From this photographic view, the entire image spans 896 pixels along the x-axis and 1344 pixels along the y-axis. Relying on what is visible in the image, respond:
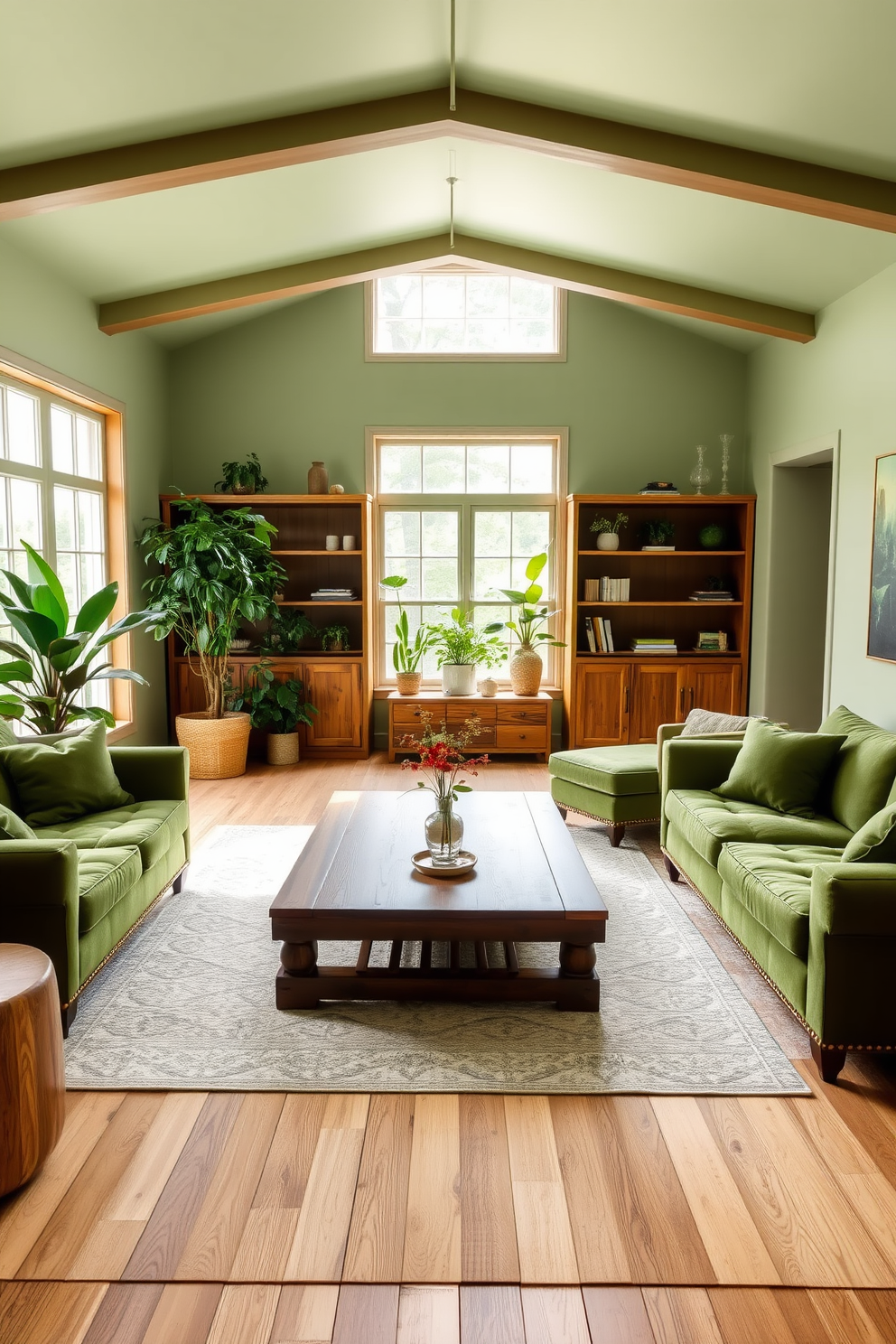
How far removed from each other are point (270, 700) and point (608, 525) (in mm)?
2861

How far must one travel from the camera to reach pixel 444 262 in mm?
6539

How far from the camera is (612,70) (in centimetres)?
373

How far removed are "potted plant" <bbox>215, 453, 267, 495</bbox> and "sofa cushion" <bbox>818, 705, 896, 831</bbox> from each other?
183 inches

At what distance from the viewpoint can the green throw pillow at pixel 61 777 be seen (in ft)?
12.0

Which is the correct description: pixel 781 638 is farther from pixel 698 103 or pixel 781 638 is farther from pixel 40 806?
pixel 40 806

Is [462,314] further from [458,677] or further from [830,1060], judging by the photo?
[830,1060]

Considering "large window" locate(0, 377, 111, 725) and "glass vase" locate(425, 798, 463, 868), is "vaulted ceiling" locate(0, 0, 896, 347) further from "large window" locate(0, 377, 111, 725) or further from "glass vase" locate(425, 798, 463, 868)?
"glass vase" locate(425, 798, 463, 868)

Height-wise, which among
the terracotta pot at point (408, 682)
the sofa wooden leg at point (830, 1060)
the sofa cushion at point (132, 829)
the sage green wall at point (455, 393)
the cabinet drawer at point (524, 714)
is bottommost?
the sofa wooden leg at point (830, 1060)

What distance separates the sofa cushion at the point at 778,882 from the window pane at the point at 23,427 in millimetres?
4033

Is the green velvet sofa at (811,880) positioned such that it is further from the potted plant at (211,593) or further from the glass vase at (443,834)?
the potted plant at (211,593)

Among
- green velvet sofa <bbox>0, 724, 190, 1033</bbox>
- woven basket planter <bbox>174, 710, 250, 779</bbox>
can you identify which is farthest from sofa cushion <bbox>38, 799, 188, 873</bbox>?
woven basket planter <bbox>174, 710, 250, 779</bbox>

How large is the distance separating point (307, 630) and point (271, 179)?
10.3 ft

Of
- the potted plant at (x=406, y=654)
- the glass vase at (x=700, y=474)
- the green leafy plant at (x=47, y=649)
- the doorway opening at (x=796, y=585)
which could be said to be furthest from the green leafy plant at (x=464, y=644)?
the green leafy plant at (x=47, y=649)

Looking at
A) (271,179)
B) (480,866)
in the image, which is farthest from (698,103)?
(480,866)
